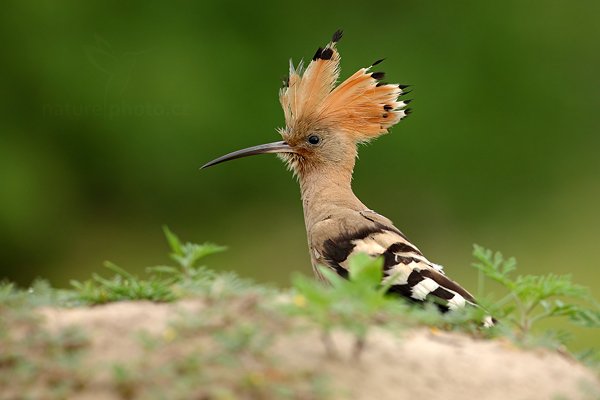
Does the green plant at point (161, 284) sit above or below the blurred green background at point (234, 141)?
below

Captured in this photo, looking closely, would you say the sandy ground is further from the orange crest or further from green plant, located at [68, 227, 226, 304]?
the orange crest

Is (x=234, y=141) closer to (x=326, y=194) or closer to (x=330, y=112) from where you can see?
→ (x=330, y=112)

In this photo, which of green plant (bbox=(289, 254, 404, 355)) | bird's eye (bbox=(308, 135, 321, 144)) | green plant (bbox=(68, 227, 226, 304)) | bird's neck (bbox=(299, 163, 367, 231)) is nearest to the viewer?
green plant (bbox=(289, 254, 404, 355))

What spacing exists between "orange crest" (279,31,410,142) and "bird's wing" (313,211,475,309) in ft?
1.25

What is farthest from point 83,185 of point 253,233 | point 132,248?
point 253,233

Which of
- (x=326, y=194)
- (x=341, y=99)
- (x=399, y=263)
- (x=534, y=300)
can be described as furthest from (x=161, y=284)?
(x=341, y=99)

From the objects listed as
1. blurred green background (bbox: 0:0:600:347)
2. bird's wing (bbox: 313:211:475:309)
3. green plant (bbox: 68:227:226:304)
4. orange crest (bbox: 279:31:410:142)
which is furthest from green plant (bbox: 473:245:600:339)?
blurred green background (bbox: 0:0:600:347)

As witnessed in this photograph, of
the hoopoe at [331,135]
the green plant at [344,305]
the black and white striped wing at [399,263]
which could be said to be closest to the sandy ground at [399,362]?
the green plant at [344,305]

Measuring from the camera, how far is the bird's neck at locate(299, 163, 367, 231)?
11.3 ft

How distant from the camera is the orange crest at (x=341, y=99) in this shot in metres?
3.56

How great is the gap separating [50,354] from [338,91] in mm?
1992

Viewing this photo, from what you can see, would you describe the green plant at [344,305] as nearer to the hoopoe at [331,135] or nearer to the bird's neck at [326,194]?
the hoopoe at [331,135]

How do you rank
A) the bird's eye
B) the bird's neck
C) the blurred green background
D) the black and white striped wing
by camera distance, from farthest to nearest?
1. the blurred green background
2. the bird's eye
3. the bird's neck
4. the black and white striped wing

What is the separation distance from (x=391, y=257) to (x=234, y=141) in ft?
12.0
